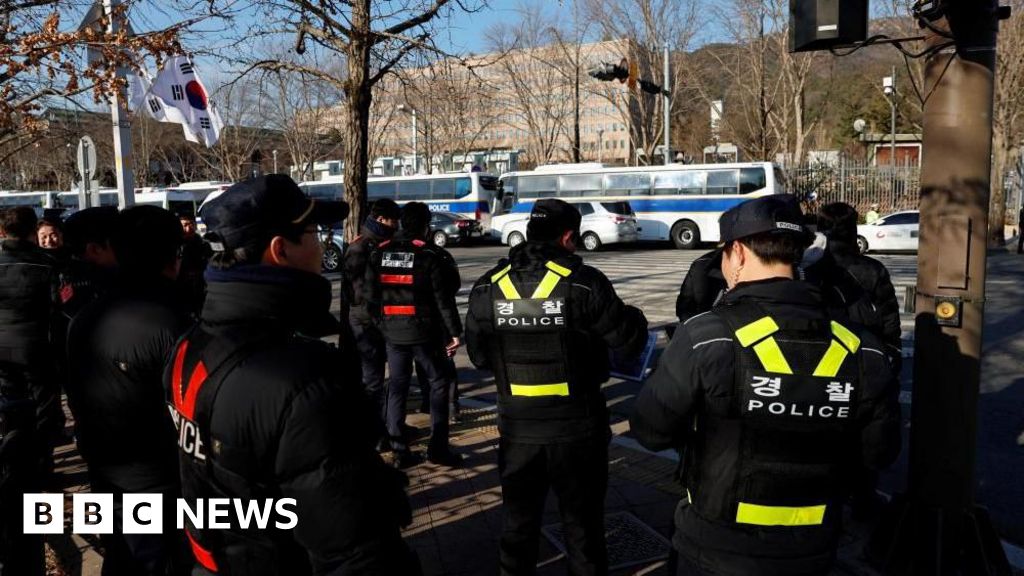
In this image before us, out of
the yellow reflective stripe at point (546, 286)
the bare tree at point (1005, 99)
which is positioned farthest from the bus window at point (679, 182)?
the yellow reflective stripe at point (546, 286)

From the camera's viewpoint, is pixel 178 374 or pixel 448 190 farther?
pixel 448 190

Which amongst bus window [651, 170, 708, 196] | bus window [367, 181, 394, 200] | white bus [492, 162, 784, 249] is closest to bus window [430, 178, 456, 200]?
bus window [367, 181, 394, 200]

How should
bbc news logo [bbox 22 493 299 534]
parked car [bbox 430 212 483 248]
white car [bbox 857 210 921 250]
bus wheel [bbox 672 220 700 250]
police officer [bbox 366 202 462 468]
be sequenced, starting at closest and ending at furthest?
bbc news logo [bbox 22 493 299 534] < police officer [bbox 366 202 462 468] < white car [bbox 857 210 921 250] < bus wheel [bbox 672 220 700 250] < parked car [bbox 430 212 483 248]

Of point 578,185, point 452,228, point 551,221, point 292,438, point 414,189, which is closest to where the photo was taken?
point 292,438

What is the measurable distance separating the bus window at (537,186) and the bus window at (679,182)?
3.90 meters

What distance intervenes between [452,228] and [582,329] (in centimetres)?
2484

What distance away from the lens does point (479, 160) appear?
47.1 meters

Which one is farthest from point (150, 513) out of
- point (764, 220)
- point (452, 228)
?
point (452, 228)

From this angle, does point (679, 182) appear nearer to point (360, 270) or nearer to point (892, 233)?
point (892, 233)

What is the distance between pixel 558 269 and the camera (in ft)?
10.8

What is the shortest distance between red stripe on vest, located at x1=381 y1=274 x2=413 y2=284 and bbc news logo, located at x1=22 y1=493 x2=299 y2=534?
7.55ft

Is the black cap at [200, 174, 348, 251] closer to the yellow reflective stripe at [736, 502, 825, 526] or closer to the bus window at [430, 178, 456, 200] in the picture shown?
the yellow reflective stripe at [736, 502, 825, 526]

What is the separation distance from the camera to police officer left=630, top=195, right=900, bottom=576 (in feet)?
7.13

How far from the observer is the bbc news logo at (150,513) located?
1794 millimetres
